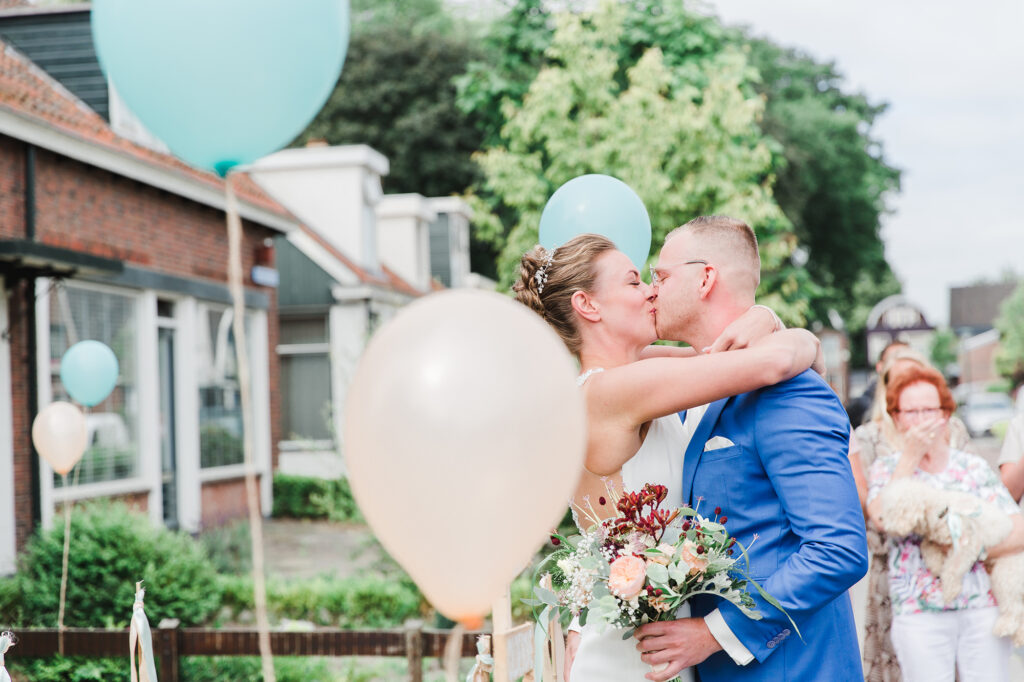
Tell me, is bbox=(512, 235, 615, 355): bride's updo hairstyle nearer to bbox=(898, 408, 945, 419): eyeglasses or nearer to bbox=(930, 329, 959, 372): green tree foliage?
bbox=(898, 408, 945, 419): eyeglasses

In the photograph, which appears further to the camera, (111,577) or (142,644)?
(111,577)

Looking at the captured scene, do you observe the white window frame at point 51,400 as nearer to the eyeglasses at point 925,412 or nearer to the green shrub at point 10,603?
the green shrub at point 10,603

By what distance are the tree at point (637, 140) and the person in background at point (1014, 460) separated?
23.9 feet

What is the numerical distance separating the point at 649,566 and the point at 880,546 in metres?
2.97

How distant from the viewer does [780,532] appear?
247 centimetres

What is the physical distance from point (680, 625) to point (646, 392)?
0.61 m

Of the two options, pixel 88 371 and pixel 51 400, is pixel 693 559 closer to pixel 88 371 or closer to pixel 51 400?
pixel 88 371

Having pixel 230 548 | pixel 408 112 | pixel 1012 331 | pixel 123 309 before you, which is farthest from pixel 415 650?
pixel 1012 331

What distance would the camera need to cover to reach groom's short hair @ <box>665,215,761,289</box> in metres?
2.77

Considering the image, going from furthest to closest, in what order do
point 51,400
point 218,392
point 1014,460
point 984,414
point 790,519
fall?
point 984,414 < point 218,392 < point 51,400 < point 1014,460 < point 790,519

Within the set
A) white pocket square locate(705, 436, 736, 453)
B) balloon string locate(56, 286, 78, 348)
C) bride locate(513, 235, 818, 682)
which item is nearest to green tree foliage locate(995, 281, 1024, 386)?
balloon string locate(56, 286, 78, 348)

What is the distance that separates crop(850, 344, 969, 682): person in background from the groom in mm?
2386

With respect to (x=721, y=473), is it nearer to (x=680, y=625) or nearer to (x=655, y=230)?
(x=680, y=625)

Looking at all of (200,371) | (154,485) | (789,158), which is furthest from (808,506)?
(789,158)
